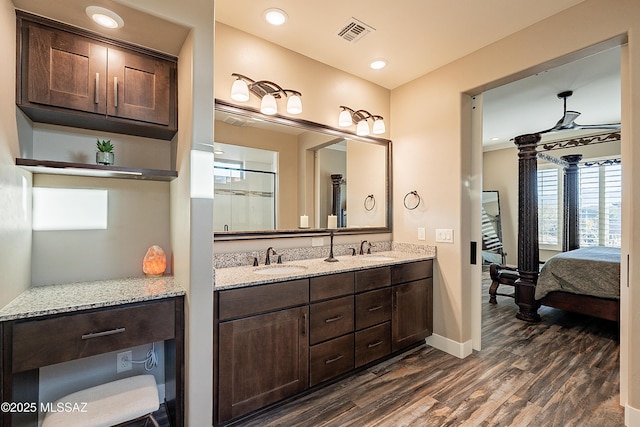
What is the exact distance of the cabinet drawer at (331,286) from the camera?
6.76 feet

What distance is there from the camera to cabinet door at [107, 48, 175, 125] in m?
1.73

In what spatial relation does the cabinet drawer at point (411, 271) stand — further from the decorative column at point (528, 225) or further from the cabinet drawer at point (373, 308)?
the decorative column at point (528, 225)

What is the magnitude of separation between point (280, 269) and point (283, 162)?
3.05 ft

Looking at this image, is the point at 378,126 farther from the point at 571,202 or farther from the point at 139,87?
the point at 571,202

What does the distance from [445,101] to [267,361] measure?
2.70 metres

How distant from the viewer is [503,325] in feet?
11.5

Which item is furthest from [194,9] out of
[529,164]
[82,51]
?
[529,164]

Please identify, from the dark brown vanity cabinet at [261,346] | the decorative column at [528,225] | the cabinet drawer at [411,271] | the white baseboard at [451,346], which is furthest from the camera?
the decorative column at [528,225]

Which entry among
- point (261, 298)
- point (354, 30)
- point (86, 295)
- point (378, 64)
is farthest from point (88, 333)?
point (378, 64)

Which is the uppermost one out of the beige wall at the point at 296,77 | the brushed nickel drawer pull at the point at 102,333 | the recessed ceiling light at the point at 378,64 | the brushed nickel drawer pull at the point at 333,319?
the recessed ceiling light at the point at 378,64

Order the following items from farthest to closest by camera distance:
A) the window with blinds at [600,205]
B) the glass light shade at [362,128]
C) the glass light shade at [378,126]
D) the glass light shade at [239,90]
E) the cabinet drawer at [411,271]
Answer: the window with blinds at [600,205]
the glass light shade at [378,126]
the glass light shade at [362,128]
the cabinet drawer at [411,271]
the glass light shade at [239,90]

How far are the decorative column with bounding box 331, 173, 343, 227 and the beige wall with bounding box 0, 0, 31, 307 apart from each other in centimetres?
216

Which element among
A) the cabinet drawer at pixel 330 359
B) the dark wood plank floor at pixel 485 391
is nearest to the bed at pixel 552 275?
the dark wood plank floor at pixel 485 391

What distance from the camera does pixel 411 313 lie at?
2.72 m
